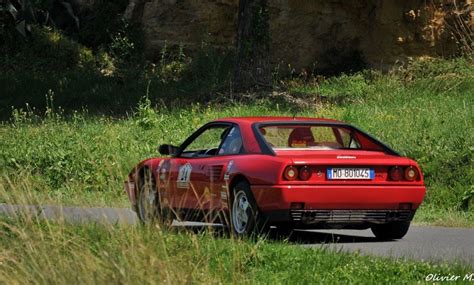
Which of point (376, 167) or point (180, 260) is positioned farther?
point (376, 167)

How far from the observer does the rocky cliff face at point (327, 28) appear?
28.8 metres

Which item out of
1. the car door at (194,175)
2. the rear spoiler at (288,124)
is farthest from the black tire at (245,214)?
the rear spoiler at (288,124)

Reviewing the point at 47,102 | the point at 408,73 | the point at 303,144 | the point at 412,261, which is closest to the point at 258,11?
the point at 408,73

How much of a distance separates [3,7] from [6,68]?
2.69m

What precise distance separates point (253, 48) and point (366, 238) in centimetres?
1317

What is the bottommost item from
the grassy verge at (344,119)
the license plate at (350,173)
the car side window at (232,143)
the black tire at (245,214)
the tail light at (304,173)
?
the grassy verge at (344,119)

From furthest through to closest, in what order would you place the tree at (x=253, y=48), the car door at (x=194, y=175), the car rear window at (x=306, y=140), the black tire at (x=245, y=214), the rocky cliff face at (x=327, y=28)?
the rocky cliff face at (x=327, y=28) → the tree at (x=253, y=48) → the car rear window at (x=306, y=140) → the car door at (x=194, y=175) → the black tire at (x=245, y=214)

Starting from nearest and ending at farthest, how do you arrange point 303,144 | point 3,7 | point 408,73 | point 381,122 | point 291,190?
point 291,190 → point 303,144 → point 381,122 → point 408,73 → point 3,7

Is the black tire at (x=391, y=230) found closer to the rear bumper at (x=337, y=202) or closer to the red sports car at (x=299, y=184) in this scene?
the red sports car at (x=299, y=184)

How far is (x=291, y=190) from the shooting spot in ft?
40.8

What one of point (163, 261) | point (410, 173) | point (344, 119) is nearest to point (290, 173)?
point (410, 173)

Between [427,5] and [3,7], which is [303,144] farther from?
[3,7]

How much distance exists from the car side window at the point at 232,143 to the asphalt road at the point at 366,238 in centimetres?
95

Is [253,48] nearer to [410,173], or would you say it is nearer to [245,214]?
[410,173]
